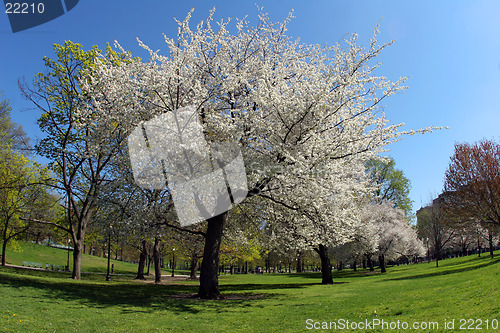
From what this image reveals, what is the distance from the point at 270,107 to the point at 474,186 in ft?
68.8

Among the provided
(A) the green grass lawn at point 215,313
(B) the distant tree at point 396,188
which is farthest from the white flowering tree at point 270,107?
(B) the distant tree at point 396,188

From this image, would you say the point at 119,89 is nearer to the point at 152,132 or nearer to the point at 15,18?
the point at 152,132

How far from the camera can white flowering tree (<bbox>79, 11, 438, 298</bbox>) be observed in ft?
35.0

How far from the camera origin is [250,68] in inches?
565

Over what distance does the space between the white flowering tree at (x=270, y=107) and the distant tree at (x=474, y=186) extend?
51.9 feet

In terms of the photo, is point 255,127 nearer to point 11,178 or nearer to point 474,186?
point 474,186

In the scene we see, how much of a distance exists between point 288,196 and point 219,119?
155 inches

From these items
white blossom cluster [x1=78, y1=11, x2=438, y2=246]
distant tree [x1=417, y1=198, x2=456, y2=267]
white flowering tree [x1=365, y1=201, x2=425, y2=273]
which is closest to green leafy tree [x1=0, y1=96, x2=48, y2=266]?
white blossom cluster [x1=78, y1=11, x2=438, y2=246]

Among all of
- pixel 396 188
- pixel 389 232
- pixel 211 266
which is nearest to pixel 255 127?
pixel 211 266

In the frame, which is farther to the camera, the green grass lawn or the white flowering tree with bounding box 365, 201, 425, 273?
the white flowering tree with bounding box 365, 201, 425, 273

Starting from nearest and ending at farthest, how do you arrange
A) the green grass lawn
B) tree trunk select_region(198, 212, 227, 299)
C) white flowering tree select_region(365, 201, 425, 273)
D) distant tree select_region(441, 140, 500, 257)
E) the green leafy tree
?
1. the green grass lawn
2. tree trunk select_region(198, 212, 227, 299)
3. distant tree select_region(441, 140, 500, 257)
4. the green leafy tree
5. white flowering tree select_region(365, 201, 425, 273)

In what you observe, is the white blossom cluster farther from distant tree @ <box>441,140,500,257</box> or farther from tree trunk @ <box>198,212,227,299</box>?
distant tree @ <box>441,140,500,257</box>

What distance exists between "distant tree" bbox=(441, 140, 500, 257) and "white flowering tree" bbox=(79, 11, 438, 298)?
15811mm

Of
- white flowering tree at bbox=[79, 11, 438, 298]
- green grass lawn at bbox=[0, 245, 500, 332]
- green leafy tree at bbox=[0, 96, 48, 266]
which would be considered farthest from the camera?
green leafy tree at bbox=[0, 96, 48, 266]
